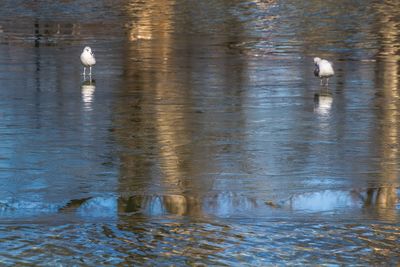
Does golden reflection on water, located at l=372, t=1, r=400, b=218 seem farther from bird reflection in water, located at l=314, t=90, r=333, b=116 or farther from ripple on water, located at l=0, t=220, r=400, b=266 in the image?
ripple on water, located at l=0, t=220, r=400, b=266

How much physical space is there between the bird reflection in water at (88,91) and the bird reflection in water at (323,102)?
3.00 meters

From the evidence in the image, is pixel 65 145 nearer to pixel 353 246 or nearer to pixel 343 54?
pixel 353 246

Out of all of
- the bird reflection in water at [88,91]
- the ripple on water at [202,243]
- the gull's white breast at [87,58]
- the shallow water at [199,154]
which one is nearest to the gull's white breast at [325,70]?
the shallow water at [199,154]

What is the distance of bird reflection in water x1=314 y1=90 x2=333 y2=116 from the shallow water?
0.03 meters

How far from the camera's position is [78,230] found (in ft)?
26.7

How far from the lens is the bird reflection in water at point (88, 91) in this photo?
50.0ft

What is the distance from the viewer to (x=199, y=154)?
11.4m

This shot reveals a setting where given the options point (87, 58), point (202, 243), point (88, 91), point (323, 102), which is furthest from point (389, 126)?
point (87, 58)

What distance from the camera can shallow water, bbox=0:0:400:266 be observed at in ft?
25.5

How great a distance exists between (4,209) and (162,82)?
8447mm

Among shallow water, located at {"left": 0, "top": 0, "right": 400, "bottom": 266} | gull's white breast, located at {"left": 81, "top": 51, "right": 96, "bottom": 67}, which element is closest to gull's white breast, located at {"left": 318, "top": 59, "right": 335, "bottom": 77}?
shallow water, located at {"left": 0, "top": 0, "right": 400, "bottom": 266}

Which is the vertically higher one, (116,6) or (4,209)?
(116,6)

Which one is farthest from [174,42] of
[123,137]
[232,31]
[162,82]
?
[123,137]

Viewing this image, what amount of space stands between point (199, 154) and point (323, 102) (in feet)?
14.0
